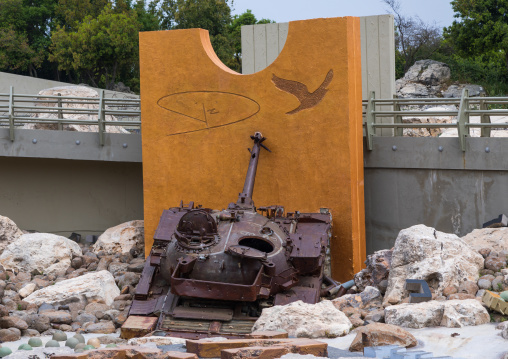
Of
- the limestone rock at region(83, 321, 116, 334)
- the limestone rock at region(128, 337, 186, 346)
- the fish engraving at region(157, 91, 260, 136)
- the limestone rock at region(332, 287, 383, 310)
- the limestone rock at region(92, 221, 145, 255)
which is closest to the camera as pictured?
the limestone rock at region(128, 337, 186, 346)

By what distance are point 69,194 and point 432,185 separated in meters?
8.73

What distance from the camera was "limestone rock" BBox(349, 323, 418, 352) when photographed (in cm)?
879

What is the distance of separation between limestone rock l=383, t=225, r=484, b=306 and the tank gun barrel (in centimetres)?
267

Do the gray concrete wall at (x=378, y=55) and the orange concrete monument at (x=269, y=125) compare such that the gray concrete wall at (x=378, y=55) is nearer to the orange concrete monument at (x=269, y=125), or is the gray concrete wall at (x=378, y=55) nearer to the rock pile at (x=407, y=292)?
the orange concrete monument at (x=269, y=125)

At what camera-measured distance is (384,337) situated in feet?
28.9

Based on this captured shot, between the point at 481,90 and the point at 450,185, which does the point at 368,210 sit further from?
the point at 481,90

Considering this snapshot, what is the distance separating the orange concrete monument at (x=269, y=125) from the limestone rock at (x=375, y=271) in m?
2.22

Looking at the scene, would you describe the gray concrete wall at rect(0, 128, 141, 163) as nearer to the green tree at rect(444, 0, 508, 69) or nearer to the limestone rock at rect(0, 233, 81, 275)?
the limestone rock at rect(0, 233, 81, 275)

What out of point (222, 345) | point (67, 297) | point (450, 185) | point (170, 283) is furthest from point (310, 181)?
point (222, 345)

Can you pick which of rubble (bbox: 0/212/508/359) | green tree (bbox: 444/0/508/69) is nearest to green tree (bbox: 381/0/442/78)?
green tree (bbox: 444/0/508/69)

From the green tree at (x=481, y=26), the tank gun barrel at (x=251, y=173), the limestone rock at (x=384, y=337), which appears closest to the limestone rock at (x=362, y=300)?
the limestone rock at (x=384, y=337)

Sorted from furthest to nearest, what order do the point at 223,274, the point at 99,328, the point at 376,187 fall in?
1. the point at 376,187
2. the point at 99,328
3. the point at 223,274

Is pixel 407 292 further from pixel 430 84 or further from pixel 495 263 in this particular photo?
pixel 430 84

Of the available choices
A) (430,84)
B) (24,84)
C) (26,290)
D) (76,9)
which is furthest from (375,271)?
(76,9)
